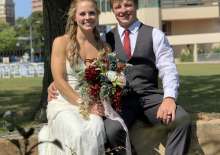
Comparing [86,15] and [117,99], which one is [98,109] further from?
[86,15]

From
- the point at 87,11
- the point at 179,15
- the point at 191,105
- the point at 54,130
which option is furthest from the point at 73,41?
the point at 179,15

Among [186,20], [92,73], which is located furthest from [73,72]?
[186,20]

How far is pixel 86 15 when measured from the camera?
4.66 metres

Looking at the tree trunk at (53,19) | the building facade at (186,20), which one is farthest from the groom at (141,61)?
the building facade at (186,20)

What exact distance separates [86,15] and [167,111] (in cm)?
94

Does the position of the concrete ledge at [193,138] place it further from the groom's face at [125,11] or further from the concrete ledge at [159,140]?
the groom's face at [125,11]

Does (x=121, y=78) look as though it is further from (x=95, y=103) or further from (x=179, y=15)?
(x=179, y=15)

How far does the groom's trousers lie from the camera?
4.62 metres

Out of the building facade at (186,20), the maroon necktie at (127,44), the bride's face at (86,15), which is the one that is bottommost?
the maroon necktie at (127,44)

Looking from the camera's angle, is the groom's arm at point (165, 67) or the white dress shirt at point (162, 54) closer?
the groom's arm at point (165, 67)

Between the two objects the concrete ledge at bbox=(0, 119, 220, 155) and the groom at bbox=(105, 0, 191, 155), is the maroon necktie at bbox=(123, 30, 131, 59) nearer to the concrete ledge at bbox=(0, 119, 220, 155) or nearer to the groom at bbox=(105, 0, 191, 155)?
the groom at bbox=(105, 0, 191, 155)

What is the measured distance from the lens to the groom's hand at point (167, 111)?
15.2 feet

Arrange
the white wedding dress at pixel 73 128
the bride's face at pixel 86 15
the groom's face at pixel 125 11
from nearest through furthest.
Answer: the white wedding dress at pixel 73 128 → the bride's face at pixel 86 15 → the groom's face at pixel 125 11

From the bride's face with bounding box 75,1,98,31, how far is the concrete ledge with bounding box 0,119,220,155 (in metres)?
0.95
